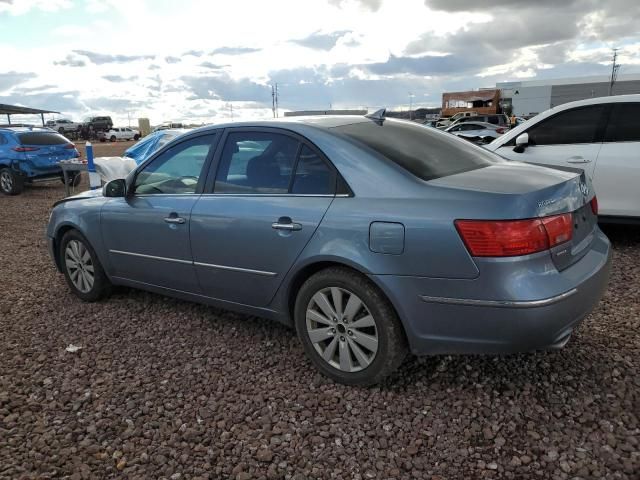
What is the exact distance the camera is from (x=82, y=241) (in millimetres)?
4684

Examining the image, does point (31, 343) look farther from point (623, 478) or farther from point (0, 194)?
point (0, 194)

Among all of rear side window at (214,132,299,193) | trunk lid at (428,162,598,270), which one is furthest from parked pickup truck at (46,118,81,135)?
trunk lid at (428,162,598,270)

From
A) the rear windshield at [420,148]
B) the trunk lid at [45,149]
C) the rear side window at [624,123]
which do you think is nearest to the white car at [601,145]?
the rear side window at [624,123]

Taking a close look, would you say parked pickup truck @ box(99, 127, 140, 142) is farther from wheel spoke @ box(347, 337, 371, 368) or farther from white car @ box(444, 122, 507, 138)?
wheel spoke @ box(347, 337, 371, 368)

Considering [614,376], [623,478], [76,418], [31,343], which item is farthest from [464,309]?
[31,343]

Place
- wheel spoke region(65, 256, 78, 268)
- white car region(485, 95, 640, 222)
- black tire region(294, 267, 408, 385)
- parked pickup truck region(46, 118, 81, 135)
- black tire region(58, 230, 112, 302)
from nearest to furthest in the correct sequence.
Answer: black tire region(294, 267, 408, 385)
black tire region(58, 230, 112, 302)
wheel spoke region(65, 256, 78, 268)
white car region(485, 95, 640, 222)
parked pickup truck region(46, 118, 81, 135)

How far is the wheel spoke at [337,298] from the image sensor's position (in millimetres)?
2996

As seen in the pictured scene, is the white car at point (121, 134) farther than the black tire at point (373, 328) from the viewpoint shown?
Yes

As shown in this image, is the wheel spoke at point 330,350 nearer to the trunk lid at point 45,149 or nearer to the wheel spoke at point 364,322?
the wheel spoke at point 364,322

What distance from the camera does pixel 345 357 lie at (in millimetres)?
3074

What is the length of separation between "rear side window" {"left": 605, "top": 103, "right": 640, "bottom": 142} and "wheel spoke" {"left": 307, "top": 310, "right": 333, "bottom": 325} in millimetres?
4371

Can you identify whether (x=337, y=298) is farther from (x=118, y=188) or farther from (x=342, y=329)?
(x=118, y=188)

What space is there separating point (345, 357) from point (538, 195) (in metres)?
1.38

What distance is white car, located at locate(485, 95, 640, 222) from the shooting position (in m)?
5.59
